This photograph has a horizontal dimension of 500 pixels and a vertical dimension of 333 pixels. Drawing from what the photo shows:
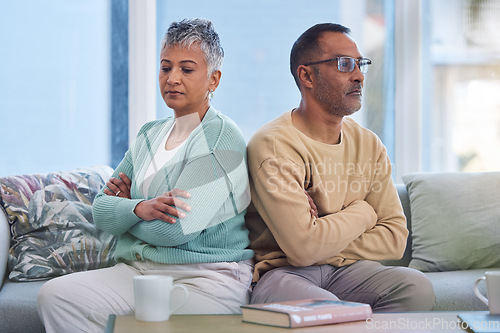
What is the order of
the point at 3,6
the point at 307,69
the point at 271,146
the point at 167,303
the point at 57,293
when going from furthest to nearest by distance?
the point at 3,6, the point at 307,69, the point at 271,146, the point at 57,293, the point at 167,303

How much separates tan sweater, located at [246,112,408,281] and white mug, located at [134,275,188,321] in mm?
626

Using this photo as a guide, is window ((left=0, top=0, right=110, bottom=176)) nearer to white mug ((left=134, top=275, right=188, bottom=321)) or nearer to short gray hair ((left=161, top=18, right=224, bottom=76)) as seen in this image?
short gray hair ((left=161, top=18, right=224, bottom=76))

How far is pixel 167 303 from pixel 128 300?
0.48 meters

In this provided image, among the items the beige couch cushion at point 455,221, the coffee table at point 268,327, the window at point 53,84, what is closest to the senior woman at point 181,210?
the coffee table at point 268,327

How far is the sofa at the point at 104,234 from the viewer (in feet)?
7.02

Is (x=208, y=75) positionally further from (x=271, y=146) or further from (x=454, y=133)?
(x=454, y=133)

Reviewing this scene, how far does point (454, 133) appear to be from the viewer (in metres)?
3.11

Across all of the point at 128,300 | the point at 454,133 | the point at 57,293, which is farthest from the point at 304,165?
the point at 454,133

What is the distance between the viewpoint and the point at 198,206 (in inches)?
69.6

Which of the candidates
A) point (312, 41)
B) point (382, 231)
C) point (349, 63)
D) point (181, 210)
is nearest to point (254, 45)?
point (312, 41)

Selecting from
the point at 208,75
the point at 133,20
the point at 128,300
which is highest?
the point at 133,20

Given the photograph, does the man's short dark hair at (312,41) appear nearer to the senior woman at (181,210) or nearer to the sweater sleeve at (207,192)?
the senior woman at (181,210)

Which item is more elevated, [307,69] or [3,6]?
[3,6]

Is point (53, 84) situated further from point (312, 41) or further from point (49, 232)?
point (312, 41)
